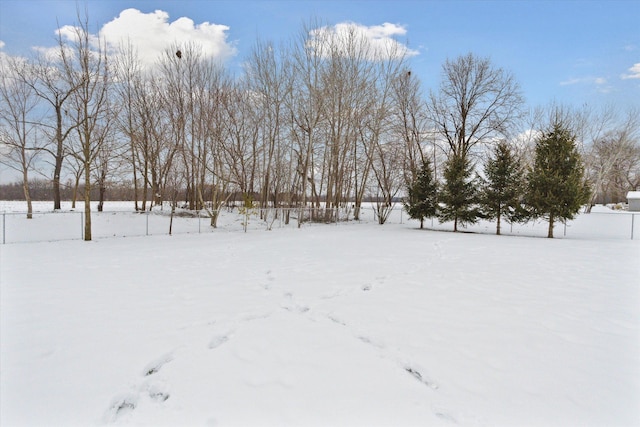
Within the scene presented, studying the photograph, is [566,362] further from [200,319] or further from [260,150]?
[260,150]

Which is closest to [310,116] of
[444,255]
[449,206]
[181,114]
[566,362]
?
[181,114]

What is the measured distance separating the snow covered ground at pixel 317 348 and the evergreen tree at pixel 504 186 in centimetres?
1068

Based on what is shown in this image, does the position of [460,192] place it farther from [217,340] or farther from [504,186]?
[217,340]

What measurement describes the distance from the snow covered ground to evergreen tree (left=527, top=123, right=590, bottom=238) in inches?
385

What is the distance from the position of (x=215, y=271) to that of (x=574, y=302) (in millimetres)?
6332

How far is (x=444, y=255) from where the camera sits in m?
9.26

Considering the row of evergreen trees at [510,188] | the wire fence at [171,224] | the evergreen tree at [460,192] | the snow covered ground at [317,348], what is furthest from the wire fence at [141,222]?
the snow covered ground at [317,348]

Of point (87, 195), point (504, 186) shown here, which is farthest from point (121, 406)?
point (504, 186)

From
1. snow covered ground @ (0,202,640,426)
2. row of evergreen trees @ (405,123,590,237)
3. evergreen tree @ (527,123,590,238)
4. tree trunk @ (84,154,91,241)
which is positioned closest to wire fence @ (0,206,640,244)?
tree trunk @ (84,154,91,241)

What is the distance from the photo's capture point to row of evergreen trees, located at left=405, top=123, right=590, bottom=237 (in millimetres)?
14648

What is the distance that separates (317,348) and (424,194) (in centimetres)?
1691

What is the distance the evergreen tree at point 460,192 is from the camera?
56.5ft

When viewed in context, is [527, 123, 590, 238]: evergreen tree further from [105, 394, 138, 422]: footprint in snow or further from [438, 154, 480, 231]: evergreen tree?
[105, 394, 138, 422]: footprint in snow

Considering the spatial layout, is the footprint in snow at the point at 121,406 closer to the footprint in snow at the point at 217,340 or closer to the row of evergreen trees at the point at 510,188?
the footprint in snow at the point at 217,340
